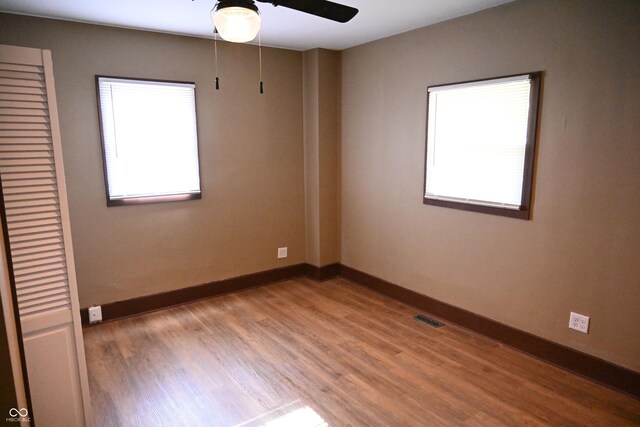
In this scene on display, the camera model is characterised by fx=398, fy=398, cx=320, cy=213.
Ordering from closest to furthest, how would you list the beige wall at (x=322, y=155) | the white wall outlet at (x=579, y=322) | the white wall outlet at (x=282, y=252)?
the white wall outlet at (x=579, y=322) → the beige wall at (x=322, y=155) → the white wall outlet at (x=282, y=252)

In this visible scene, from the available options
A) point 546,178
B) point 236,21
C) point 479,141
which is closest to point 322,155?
point 479,141

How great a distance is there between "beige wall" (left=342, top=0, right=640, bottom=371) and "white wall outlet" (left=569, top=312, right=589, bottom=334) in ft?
Result: 0.13

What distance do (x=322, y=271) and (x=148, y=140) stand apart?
2.24m

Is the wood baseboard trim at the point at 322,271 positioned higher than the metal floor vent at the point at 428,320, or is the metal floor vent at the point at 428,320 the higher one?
the wood baseboard trim at the point at 322,271

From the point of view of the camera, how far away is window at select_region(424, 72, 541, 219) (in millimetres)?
2783

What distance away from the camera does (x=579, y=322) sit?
263 cm

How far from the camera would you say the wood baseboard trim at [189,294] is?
11.5 ft

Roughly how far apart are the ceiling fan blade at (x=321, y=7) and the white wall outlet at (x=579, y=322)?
2.37m

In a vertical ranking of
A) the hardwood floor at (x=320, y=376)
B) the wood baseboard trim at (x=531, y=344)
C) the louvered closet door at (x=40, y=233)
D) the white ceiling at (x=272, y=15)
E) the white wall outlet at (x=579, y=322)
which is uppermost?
the white ceiling at (x=272, y=15)

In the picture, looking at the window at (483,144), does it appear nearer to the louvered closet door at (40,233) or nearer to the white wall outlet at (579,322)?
the white wall outlet at (579,322)

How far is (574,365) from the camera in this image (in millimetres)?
2660

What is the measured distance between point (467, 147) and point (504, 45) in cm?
76

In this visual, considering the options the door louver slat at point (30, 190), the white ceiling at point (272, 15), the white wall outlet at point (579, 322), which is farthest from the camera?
the white ceiling at point (272, 15)

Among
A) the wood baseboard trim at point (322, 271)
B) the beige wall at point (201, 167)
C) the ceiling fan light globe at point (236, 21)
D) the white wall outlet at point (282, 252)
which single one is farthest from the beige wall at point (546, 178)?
the ceiling fan light globe at point (236, 21)
